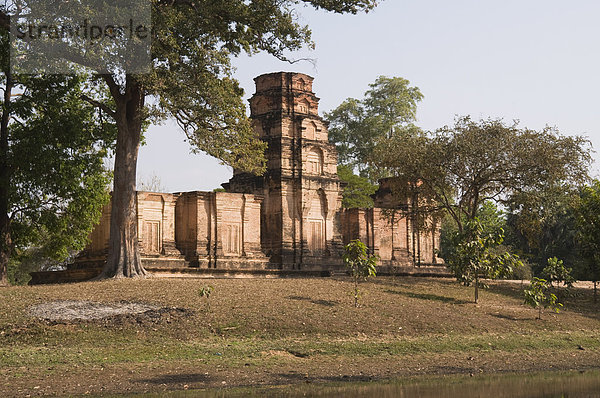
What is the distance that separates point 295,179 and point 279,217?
65.8 inches

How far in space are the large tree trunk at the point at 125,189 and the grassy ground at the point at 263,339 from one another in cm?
117

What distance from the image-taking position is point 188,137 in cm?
2170

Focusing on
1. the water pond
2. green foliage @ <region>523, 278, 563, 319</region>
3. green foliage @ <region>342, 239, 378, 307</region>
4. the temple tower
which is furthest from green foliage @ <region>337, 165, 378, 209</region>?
the water pond

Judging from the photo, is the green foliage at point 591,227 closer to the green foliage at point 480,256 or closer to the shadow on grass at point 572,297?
the shadow on grass at point 572,297

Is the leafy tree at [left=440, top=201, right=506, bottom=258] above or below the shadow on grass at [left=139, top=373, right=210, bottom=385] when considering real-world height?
above

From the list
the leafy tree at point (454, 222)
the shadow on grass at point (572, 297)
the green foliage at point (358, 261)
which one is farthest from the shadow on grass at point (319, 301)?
the leafy tree at point (454, 222)

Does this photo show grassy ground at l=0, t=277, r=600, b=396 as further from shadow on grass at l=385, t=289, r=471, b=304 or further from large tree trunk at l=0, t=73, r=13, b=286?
large tree trunk at l=0, t=73, r=13, b=286

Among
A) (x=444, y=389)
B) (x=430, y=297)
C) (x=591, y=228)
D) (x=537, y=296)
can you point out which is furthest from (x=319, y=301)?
(x=591, y=228)

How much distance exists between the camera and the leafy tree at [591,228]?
2628 cm

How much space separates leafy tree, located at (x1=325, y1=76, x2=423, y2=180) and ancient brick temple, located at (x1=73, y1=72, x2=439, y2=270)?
731 inches

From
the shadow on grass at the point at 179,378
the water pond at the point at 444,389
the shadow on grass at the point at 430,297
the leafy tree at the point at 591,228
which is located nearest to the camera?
→ the water pond at the point at 444,389

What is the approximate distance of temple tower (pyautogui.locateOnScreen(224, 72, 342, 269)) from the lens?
1138 inches

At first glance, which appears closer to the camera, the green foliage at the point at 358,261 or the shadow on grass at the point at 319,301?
the shadow on grass at the point at 319,301

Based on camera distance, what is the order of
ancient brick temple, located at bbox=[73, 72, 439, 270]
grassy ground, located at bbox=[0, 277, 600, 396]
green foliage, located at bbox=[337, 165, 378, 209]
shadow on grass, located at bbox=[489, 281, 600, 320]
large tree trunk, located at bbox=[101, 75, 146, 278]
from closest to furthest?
grassy ground, located at bbox=[0, 277, 600, 396], large tree trunk, located at bbox=[101, 75, 146, 278], shadow on grass, located at bbox=[489, 281, 600, 320], ancient brick temple, located at bbox=[73, 72, 439, 270], green foliage, located at bbox=[337, 165, 378, 209]
